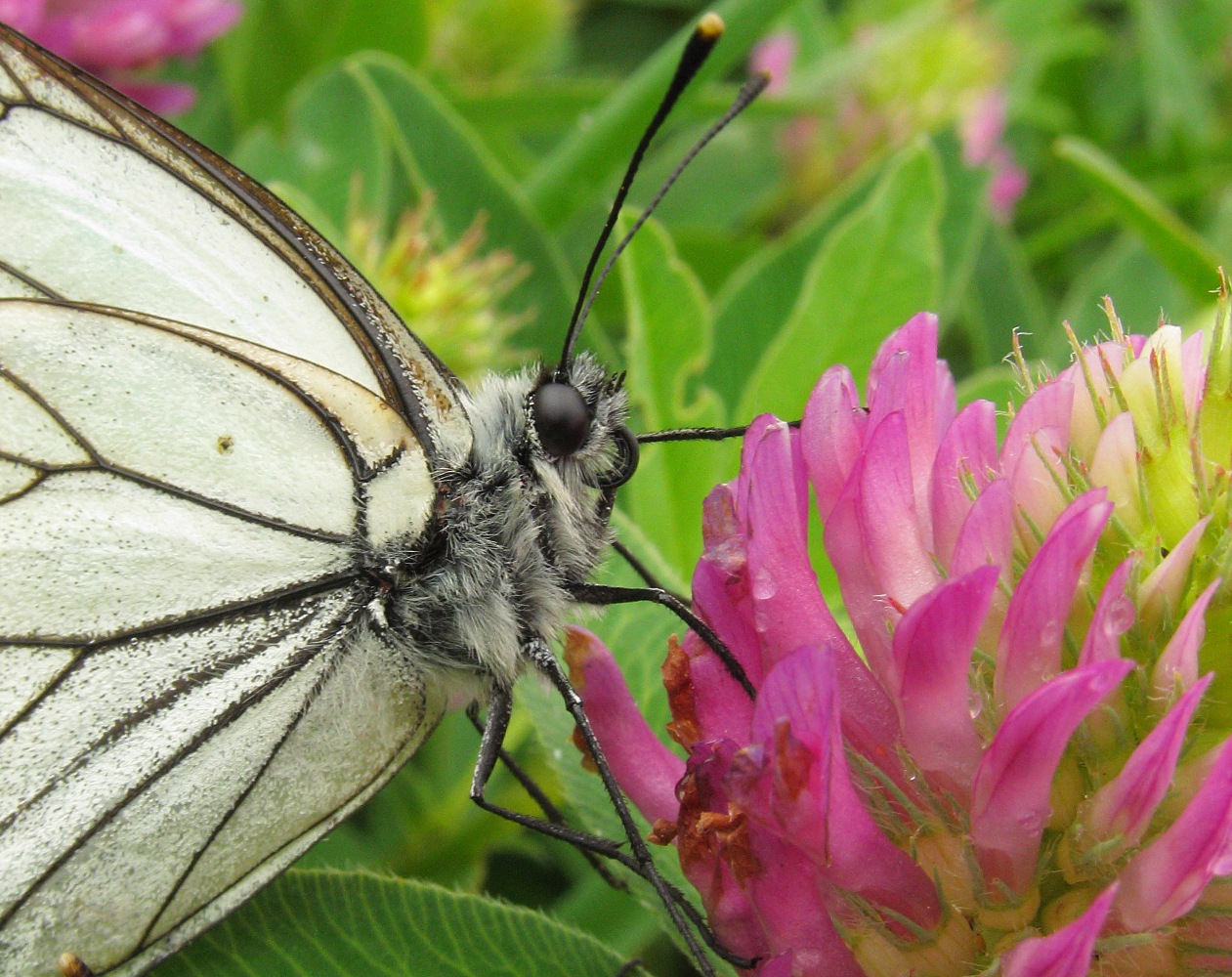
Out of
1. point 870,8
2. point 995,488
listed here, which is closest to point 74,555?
point 995,488

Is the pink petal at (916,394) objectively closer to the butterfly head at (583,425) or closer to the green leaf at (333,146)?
the butterfly head at (583,425)

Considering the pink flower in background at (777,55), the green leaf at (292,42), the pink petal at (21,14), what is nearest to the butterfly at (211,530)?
the pink petal at (21,14)

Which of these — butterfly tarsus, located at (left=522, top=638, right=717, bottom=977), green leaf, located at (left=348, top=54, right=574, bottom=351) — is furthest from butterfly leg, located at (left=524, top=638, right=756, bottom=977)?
green leaf, located at (left=348, top=54, right=574, bottom=351)

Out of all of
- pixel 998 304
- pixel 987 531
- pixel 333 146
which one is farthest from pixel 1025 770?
pixel 998 304

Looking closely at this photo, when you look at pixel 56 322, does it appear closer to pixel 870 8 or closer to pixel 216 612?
pixel 216 612

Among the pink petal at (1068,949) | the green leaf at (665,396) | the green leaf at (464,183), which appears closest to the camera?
the pink petal at (1068,949)

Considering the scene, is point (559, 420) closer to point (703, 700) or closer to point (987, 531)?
point (703, 700)
